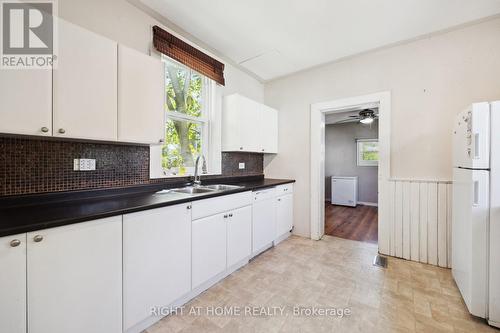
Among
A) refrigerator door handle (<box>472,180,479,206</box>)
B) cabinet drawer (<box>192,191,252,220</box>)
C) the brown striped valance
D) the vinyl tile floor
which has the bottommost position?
the vinyl tile floor

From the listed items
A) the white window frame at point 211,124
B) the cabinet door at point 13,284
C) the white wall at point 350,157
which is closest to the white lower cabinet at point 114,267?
the cabinet door at point 13,284

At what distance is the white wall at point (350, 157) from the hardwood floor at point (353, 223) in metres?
0.58

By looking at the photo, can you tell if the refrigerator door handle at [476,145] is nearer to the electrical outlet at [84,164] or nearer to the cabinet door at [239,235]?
the cabinet door at [239,235]

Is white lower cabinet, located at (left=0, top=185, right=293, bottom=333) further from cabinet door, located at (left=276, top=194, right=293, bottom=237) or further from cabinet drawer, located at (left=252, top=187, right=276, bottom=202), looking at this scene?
cabinet door, located at (left=276, top=194, right=293, bottom=237)

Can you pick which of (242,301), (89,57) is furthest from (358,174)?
(89,57)

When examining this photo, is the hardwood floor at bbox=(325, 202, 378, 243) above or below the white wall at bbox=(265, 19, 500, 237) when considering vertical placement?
below

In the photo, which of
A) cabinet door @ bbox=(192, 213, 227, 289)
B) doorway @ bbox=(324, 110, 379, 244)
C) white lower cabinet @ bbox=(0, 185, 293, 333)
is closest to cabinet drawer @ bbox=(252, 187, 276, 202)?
white lower cabinet @ bbox=(0, 185, 293, 333)

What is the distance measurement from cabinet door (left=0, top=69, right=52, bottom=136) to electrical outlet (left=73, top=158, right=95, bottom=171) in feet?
1.22

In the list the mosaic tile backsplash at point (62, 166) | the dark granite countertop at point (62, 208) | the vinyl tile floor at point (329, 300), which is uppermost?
the mosaic tile backsplash at point (62, 166)

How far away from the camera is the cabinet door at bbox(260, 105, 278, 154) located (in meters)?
3.14

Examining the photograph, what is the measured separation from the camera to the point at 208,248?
Result: 1828 millimetres

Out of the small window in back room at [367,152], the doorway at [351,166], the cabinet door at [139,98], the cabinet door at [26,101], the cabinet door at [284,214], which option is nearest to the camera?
the cabinet door at [26,101]

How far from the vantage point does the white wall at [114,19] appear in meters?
1.59

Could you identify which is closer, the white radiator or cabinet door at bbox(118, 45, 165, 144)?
cabinet door at bbox(118, 45, 165, 144)
